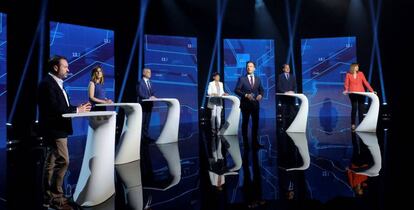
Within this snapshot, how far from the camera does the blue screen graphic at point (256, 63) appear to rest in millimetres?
9367

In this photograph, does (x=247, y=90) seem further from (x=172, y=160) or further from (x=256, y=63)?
(x=256, y=63)

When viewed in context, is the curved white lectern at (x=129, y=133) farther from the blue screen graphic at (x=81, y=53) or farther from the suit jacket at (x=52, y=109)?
the blue screen graphic at (x=81, y=53)

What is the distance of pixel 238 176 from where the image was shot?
3205 mm

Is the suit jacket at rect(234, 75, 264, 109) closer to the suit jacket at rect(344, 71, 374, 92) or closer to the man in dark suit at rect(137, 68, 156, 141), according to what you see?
the man in dark suit at rect(137, 68, 156, 141)

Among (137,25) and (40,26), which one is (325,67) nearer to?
(137,25)

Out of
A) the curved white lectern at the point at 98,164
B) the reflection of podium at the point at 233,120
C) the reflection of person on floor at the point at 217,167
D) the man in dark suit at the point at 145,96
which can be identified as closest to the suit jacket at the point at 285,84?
the reflection of podium at the point at 233,120

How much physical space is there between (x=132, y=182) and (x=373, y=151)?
3015mm

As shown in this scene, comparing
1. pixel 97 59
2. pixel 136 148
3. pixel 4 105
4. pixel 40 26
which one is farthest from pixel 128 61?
pixel 136 148

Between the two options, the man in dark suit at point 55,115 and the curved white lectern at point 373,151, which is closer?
the man in dark suit at point 55,115

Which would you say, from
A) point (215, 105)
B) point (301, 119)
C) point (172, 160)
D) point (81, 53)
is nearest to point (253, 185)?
point (172, 160)

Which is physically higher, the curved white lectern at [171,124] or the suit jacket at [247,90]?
the suit jacket at [247,90]

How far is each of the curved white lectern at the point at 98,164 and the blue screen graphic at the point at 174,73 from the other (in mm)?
5579

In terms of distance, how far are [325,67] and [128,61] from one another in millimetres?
5497

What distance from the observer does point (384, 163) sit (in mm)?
3492
